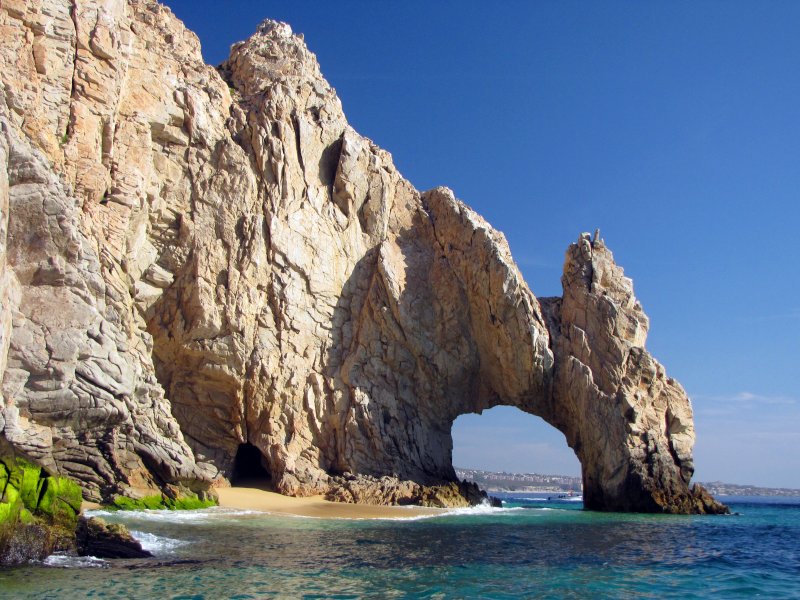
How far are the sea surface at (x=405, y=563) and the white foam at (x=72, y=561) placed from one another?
2cm

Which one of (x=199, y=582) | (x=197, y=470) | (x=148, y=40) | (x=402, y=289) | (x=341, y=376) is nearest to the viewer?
(x=199, y=582)

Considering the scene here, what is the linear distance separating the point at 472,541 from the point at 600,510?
669 inches

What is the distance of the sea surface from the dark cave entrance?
8230mm

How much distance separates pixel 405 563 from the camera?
13.6 meters

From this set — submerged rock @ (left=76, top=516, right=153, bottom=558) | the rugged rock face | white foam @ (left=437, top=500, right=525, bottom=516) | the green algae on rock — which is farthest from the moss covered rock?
white foam @ (left=437, top=500, right=525, bottom=516)

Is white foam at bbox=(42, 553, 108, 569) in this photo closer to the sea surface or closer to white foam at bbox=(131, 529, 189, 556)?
the sea surface

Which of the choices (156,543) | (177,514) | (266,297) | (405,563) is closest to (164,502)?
(177,514)

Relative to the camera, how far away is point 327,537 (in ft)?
56.3

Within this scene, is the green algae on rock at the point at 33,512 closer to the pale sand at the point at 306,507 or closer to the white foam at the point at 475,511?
the pale sand at the point at 306,507

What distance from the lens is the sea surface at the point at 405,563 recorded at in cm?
1060

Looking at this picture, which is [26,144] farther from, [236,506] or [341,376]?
[341,376]

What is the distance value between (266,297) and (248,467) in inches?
326

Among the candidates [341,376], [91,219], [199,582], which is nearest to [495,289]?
[341,376]

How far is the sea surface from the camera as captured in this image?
34.8 feet
